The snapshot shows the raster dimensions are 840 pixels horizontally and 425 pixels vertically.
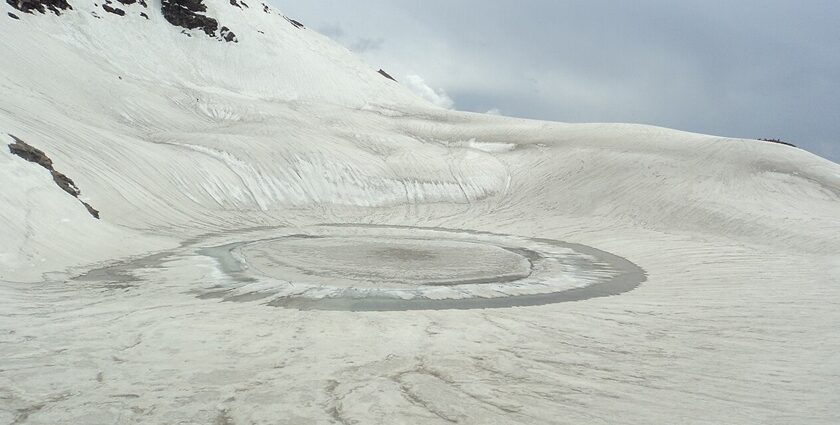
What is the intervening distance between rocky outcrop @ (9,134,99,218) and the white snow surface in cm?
73

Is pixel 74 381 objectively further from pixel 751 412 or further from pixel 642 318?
pixel 642 318

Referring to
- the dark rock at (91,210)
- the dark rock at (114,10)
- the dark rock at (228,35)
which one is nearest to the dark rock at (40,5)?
the dark rock at (114,10)

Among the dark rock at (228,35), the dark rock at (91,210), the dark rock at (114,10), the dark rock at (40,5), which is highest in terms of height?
the dark rock at (228,35)

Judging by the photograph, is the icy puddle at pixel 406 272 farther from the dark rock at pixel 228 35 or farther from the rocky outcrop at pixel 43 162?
the dark rock at pixel 228 35

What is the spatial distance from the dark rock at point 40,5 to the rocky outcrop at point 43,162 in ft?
129

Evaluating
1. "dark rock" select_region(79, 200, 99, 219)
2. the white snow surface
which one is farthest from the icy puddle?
"dark rock" select_region(79, 200, 99, 219)

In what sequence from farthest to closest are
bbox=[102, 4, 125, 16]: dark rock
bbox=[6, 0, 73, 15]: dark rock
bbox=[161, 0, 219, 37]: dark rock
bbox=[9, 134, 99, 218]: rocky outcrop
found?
bbox=[161, 0, 219, 37]: dark rock → bbox=[102, 4, 125, 16]: dark rock → bbox=[6, 0, 73, 15]: dark rock → bbox=[9, 134, 99, 218]: rocky outcrop

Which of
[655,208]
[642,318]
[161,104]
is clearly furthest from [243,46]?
[642,318]

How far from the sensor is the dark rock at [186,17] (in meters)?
62.5

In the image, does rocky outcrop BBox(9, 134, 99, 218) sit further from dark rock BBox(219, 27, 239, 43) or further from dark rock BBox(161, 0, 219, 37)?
dark rock BBox(161, 0, 219, 37)

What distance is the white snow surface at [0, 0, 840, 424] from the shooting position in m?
6.46

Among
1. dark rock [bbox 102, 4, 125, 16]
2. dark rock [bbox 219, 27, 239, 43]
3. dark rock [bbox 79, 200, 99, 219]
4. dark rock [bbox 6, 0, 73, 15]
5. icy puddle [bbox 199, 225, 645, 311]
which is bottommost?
dark rock [bbox 79, 200, 99, 219]

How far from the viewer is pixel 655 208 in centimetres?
2933

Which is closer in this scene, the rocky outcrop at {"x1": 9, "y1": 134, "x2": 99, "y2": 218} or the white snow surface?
the white snow surface
